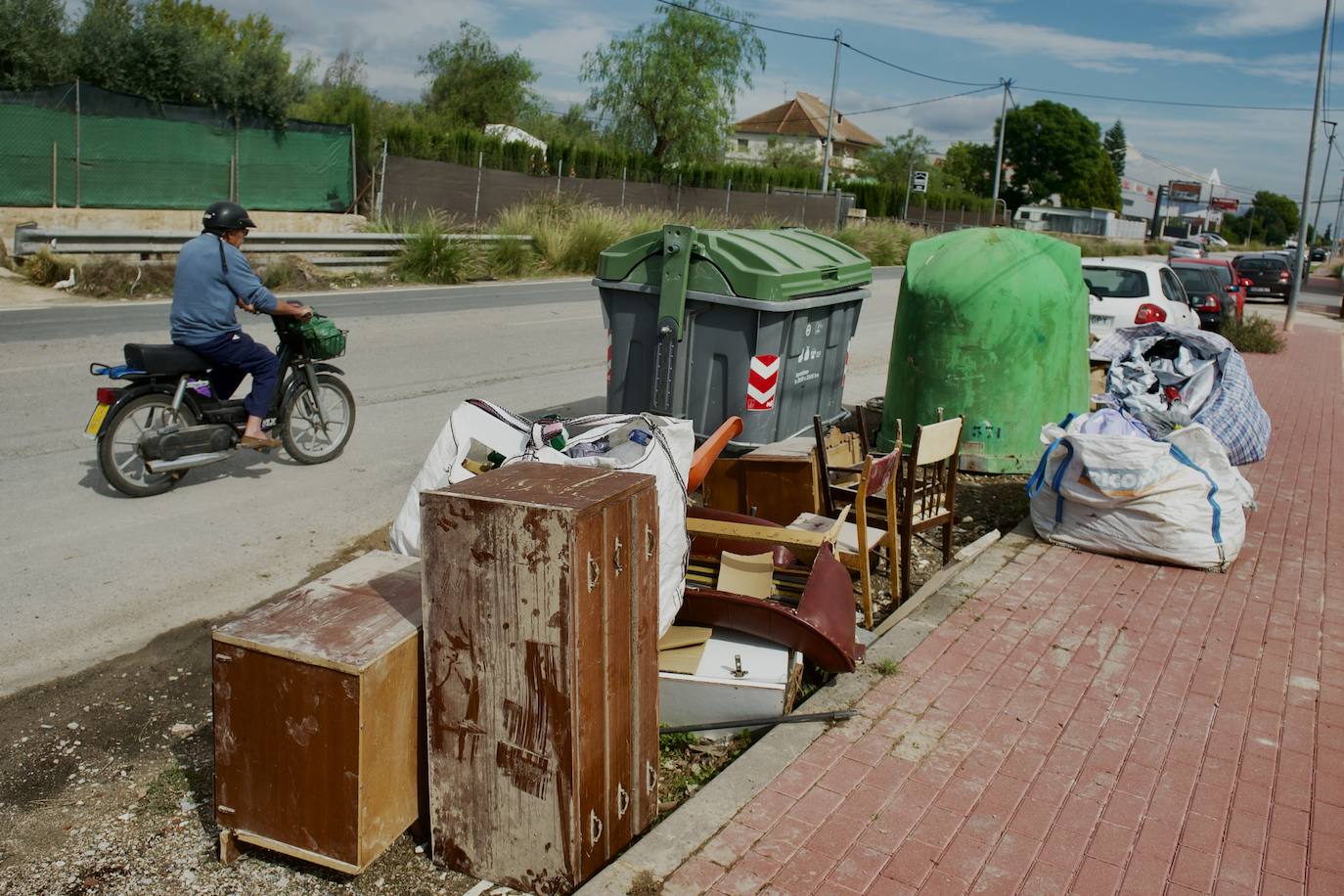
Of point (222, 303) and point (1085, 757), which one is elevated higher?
point (222, 303)

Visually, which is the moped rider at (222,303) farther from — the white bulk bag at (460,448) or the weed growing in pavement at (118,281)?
the weed growing in pavement at (118,281)

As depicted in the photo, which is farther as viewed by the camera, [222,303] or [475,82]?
[475,82]

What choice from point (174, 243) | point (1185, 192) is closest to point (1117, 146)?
point (1185, 192)

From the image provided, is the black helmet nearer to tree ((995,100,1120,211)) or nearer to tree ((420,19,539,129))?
tree ((420,19,539,129))

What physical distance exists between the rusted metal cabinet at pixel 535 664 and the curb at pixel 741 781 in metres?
0.10

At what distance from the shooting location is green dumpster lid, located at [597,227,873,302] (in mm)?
7027

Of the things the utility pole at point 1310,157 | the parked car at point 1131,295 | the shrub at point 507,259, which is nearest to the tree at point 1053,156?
the utility pole at point 1310,157

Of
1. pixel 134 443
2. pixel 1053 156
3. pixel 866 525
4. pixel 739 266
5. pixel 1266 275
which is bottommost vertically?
pixel 134 443

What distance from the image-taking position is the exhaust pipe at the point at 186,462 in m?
6.83

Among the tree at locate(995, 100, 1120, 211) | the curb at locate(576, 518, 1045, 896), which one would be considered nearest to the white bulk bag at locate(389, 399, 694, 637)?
the curb at locate(576, 518, 1045, 896)

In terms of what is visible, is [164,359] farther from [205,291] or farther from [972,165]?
[972,165]

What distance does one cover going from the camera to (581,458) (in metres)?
4.33

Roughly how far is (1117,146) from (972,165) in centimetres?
5001

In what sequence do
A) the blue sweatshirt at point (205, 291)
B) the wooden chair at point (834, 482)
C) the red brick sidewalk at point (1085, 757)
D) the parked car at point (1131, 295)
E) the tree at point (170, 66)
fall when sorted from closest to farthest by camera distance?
1. the red brick sidewalk at point (1085, 757)
2. the wooden chair at point (834, 482)
3. the blue sweatshirt at point (205, 291)
4. the parked car at point (1131, 295)
5. the tree at point (170, 66)
